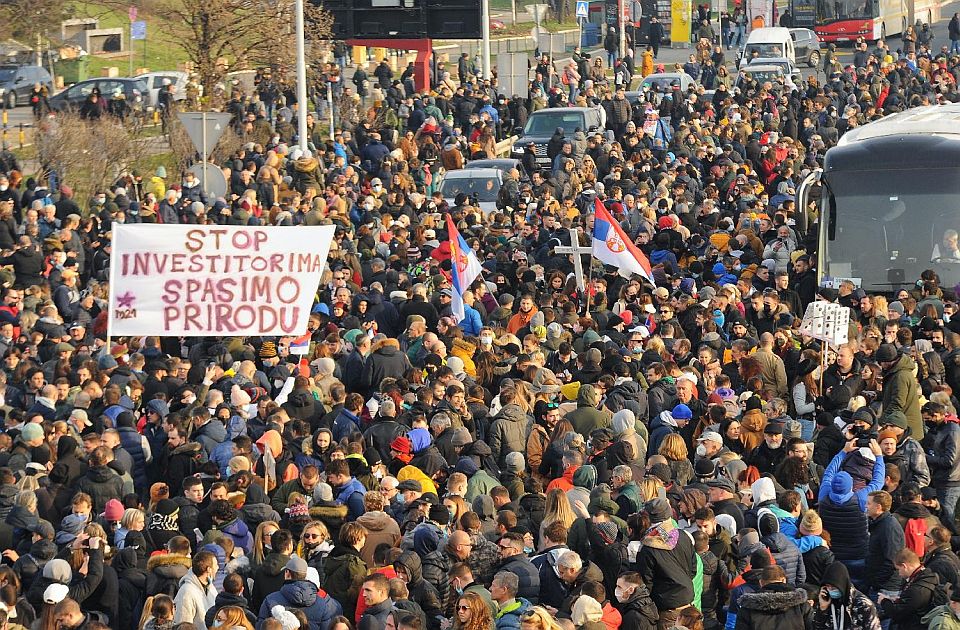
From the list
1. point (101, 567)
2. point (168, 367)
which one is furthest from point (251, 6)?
point (101, 567)

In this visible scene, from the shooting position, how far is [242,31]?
3816cm

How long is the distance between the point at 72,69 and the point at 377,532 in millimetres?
42756

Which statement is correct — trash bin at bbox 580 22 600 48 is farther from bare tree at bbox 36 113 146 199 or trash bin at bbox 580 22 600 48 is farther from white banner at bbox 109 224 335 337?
white banner at bbox 109 224 335 337

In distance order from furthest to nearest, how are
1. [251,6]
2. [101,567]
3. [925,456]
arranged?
[251,6]
[925,456]
[101,567]

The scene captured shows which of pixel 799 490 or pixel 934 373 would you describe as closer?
pixel 799 490

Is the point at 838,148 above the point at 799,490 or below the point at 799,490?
above

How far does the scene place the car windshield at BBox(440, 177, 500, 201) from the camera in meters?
29.6

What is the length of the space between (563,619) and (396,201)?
16845mm

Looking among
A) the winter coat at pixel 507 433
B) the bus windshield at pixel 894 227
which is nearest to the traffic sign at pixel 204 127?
the bus windshield at pixel 894 227

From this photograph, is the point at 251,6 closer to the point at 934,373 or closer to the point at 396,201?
the point at 396,201

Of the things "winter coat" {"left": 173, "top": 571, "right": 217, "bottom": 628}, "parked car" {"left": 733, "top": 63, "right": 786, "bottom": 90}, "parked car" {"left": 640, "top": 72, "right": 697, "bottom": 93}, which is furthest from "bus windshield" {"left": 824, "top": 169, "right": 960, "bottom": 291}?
"parked car" {"left": 733, "top": 63, "right": 786, "bottom": 90}

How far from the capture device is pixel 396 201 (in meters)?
26.6

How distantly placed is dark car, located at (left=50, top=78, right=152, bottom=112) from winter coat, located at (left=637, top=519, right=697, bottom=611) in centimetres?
3149

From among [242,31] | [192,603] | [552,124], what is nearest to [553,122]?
[552,124]
